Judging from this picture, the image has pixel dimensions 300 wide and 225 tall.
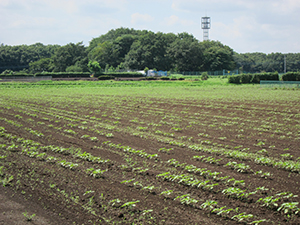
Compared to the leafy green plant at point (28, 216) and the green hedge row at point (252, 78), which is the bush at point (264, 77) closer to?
the green hedge row at point (252, 78)

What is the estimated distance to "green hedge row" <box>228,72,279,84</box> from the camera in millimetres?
67062

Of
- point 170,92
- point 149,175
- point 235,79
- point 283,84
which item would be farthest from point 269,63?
point 149,175

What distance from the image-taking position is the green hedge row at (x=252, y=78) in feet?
220

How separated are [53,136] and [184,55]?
11145 centimetres

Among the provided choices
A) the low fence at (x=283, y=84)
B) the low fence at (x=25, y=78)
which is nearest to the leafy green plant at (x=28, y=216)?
the low fence at (x=283, y=84)

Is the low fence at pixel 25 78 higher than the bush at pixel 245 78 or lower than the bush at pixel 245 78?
higher

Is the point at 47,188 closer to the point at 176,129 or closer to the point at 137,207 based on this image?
the point at 137,207

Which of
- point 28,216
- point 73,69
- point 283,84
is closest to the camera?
point 28,216

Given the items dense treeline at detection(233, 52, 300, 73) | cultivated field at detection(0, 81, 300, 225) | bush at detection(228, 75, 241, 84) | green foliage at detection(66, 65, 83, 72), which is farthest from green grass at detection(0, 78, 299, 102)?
dense treeline at detection(233, 52, 300, 73)

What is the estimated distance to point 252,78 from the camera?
226 feet

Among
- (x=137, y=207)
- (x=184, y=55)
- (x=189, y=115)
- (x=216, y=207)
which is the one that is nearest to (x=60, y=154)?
(x=137, y=207)

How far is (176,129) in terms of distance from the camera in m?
14.6

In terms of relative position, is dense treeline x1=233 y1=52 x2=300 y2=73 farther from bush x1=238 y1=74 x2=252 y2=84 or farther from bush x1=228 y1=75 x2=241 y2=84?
bush x1=238 y1=74 x2=252 y2=84

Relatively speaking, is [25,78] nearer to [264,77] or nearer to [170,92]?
[170,92]
